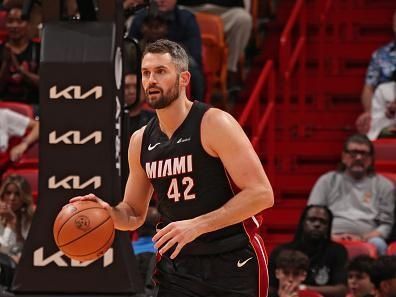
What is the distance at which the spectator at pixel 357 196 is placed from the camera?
941 cm

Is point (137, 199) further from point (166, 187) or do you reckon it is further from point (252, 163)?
point (252, 163)

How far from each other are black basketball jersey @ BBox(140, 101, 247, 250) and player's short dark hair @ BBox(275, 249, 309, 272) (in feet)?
9.72

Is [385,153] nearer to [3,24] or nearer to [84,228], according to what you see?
[3,24]

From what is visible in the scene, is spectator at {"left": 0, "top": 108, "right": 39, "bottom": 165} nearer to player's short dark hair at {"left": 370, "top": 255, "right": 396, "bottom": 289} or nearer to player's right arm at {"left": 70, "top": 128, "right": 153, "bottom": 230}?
player's short dark hair at {"left": 370, "top": 255, "right": 396, "bottom": 289}

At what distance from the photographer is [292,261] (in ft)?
27.3

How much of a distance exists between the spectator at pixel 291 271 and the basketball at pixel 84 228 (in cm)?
287

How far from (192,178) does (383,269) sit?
2891 millimetres

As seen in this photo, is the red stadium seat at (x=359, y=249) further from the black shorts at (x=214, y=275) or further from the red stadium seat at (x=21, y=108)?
the black shorts at (x=214, y=275)

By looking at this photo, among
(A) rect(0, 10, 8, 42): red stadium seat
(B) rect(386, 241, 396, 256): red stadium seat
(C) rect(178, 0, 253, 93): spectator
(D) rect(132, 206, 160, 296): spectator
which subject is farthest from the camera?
(A) rect(0, 10, 8, 42): red stadium seat

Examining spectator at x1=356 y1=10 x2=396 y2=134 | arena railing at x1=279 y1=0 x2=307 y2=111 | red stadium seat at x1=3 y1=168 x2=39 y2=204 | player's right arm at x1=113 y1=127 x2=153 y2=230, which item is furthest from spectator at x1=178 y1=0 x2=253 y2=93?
player's right arm at x1=113 y1=127 x2=153 y2=230

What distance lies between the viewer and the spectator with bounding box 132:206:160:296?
8.55 metres

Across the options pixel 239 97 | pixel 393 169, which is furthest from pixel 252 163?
pixel 239 97

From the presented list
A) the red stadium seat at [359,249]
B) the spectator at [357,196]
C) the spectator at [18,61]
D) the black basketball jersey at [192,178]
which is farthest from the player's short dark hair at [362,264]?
the spectator at [18,61]

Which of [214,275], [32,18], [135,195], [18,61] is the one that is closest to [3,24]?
[32,18]
